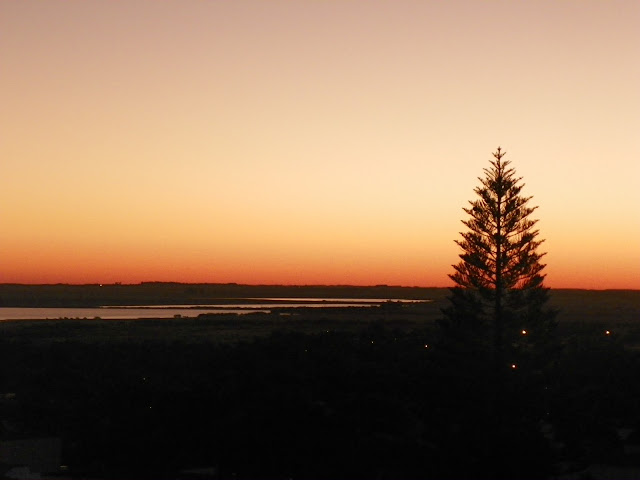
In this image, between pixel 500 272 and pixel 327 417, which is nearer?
pixel 327 417

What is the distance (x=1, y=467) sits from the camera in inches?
580

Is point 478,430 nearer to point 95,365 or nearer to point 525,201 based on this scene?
point 525,201

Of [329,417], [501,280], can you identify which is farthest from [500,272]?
[329,417]

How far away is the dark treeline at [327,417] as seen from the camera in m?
15.3

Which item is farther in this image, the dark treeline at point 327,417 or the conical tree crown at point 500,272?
the conical tree crown at point 500,272

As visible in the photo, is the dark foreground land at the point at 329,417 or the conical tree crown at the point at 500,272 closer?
the dark foreground land at the point at 329,417

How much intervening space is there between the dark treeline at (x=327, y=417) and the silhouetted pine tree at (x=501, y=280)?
225 cm

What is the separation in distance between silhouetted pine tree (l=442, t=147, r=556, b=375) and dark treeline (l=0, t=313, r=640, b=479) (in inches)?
88.6

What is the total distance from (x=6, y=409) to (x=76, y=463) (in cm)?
736

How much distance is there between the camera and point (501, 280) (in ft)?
110

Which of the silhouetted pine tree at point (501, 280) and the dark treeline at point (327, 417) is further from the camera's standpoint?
the silhouetted pine tree at point (501, 280)

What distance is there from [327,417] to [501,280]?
704 inches

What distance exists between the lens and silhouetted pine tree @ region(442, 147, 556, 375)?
1309 inches

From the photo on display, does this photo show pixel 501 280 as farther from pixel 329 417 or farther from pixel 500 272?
pixel 329 417
